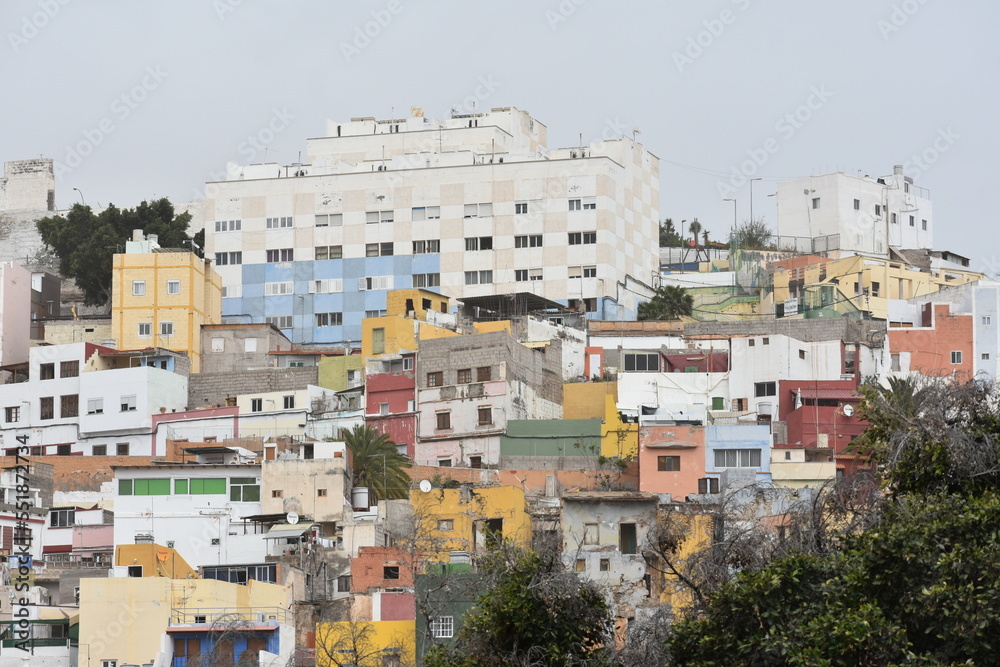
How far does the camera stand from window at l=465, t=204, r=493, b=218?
77875mm

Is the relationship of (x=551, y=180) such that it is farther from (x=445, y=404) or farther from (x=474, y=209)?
(x=445, y=404)

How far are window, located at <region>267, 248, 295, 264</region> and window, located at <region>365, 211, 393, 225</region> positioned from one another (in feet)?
11.5

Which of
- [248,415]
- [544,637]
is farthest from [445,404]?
[544,637]

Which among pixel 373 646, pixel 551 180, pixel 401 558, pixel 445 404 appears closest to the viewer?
pixel 373 646

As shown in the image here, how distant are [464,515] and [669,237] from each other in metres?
46.6

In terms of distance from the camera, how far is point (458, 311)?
69125mm

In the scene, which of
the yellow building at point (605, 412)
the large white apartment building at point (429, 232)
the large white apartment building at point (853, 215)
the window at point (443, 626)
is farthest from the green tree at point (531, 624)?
the large white apartment building at point (853, 215)

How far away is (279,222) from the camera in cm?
7962

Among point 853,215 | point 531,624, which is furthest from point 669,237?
point 531,624

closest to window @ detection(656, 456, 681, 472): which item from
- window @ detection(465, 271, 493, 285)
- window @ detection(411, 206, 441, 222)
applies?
window @ detection(465, 271, 493, 285)

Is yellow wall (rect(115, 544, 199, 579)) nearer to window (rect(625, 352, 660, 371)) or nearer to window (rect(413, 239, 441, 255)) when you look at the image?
window (rect(625, 352, 660, 371))

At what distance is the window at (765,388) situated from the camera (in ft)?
203

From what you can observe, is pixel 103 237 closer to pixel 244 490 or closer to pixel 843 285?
pixel 843 285

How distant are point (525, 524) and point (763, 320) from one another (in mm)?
24412
